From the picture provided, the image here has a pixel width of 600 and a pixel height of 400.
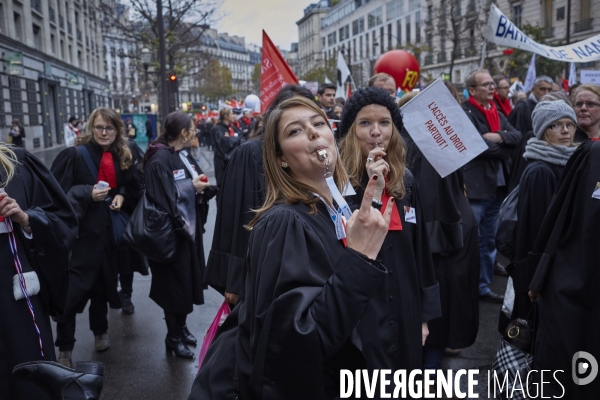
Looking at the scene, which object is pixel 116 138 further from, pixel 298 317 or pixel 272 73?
pixel 298 317

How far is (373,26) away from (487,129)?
78.0 meters

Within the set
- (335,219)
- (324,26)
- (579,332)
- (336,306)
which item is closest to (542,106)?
(579,332)

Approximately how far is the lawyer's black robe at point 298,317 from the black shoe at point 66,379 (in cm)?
40

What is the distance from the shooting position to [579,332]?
2922 mm

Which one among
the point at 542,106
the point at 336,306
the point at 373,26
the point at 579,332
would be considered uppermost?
the point at 373,26

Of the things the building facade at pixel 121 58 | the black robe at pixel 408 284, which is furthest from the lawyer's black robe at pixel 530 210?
the building facade at pixel 121 58

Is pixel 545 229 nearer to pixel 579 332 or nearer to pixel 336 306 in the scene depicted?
pixel 579 332

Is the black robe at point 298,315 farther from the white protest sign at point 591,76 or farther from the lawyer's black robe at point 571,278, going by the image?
the white protest sign at point 591,76

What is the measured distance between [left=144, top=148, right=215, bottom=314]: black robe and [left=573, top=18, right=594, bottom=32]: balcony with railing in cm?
3262

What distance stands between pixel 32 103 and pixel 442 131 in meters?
32.8

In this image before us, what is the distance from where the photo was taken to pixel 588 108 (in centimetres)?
436

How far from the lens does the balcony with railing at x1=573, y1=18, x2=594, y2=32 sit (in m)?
31.3

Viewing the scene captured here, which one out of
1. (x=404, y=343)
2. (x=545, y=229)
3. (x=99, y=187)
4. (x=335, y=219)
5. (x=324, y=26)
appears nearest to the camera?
(x=335, y=219)

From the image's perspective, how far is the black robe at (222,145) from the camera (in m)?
9.98
